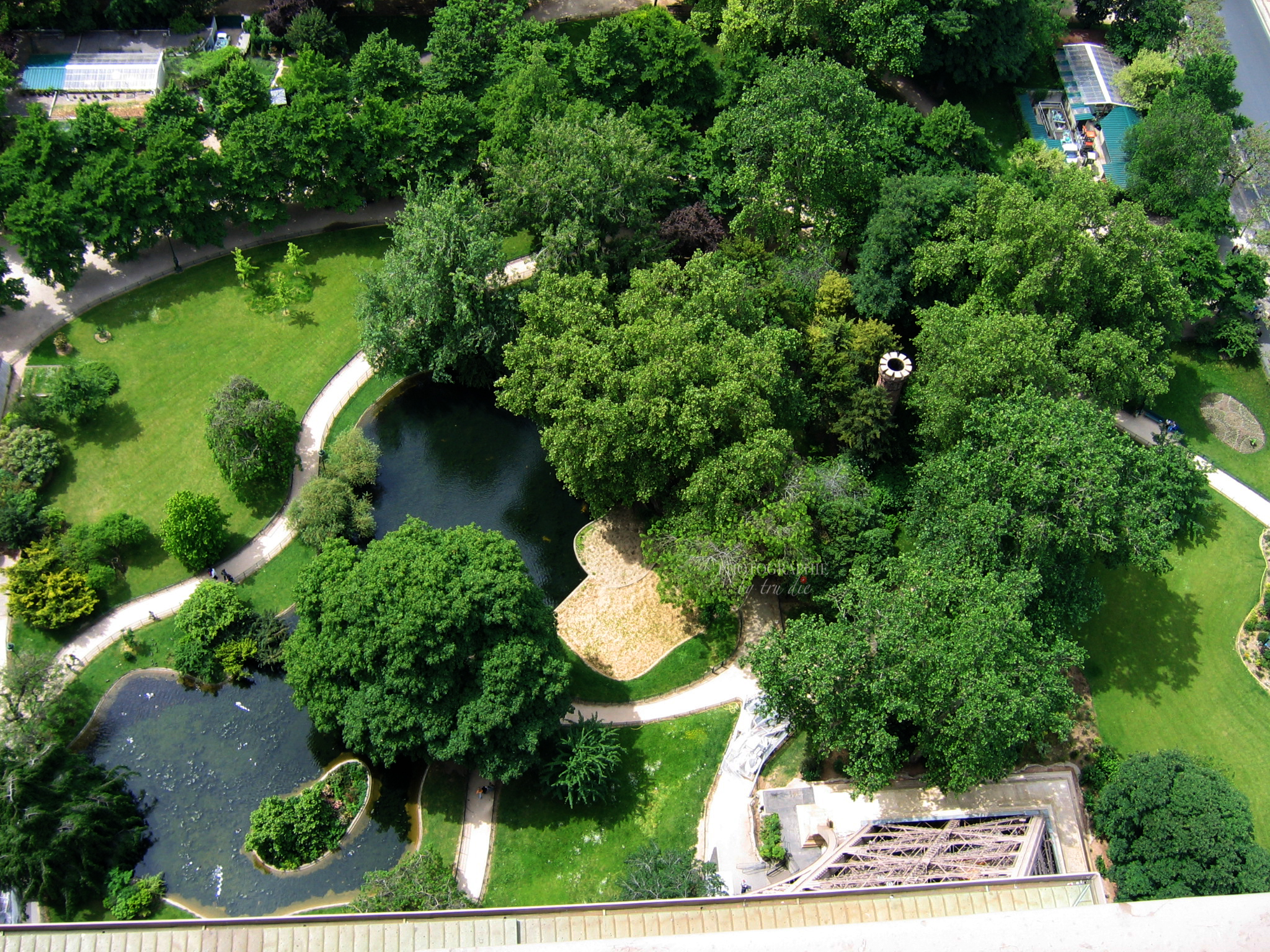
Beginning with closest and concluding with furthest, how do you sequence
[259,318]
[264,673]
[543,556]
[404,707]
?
1. [404,707]
2. [264,673]
3. [543,556]
4. [259,318]

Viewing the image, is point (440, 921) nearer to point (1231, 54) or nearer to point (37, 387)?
point (37, 387)

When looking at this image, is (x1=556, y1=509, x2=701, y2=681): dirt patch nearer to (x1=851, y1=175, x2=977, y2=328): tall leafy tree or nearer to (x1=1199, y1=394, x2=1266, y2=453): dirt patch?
(x1=851, y1=175, x2=977, y2=328): tall leafy tree

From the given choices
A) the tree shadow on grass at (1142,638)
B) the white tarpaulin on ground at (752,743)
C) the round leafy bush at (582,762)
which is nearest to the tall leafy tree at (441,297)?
the round leafy bush at (582,762)

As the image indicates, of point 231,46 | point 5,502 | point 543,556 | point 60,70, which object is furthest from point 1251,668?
point 60,70

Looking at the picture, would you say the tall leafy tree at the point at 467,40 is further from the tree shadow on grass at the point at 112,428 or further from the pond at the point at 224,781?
the pond at the point at 224,781

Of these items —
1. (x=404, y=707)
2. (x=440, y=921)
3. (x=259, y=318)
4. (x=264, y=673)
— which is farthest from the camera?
(x=259, y=318)

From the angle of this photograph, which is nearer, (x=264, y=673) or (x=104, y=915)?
(x=104, y=915)

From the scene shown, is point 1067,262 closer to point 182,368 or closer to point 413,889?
point 413,889
